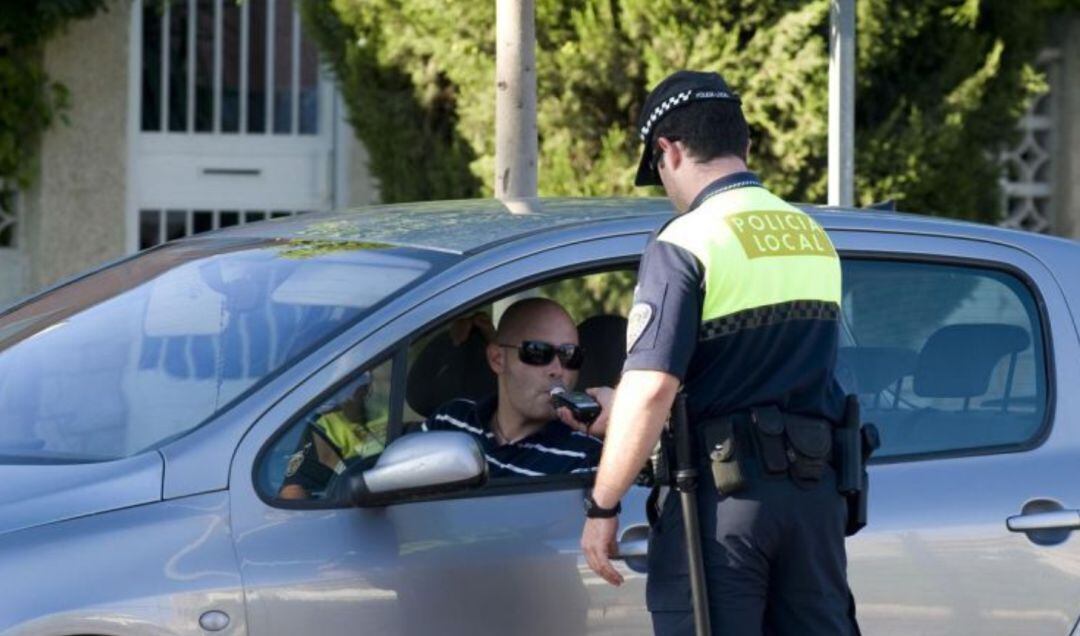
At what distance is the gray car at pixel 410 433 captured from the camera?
138 inches

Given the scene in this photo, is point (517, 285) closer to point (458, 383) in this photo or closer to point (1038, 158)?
point (458, 383)

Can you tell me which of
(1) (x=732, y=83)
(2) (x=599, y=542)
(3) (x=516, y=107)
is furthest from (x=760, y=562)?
(1) (x=732, y=83)

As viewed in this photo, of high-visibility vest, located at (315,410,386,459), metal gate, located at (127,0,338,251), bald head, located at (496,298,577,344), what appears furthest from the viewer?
metal gate, located at (127,0,338,251)

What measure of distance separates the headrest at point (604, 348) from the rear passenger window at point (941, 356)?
1.71 feet

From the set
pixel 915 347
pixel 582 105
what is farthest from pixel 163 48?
pixel 915 347

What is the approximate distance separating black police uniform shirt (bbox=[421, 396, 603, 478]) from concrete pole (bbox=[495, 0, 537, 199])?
221 cm

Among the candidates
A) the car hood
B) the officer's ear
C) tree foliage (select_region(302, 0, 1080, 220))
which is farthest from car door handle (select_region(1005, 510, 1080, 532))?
tree foliage (select_region(302, 0, 1080, 220))

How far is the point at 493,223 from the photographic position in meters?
4.12

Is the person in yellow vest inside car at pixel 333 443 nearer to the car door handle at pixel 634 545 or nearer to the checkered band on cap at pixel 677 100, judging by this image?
the car door handle at pixel 634 545

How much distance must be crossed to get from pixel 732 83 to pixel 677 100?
5656 mm

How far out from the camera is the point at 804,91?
29.6 feet

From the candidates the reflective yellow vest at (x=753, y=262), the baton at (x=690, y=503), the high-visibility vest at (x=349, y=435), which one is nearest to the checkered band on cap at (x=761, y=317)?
the reflective yellow vest at (x=753, y=262)

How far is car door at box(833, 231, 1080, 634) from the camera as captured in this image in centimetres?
395

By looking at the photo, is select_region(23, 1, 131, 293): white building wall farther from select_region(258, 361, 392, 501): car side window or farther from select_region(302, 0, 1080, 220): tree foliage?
select_region(258, 361, 392, 501): car side window
